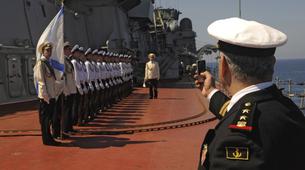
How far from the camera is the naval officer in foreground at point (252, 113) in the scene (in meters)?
1.46

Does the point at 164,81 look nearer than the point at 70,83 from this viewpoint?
No

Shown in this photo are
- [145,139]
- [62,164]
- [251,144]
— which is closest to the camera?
[251,144]

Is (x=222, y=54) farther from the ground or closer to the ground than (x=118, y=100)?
farther from the ground

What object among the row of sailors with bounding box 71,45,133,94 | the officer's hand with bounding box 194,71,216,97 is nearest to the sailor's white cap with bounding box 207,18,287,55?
the officer's hand with bounding box 194,71,216,97

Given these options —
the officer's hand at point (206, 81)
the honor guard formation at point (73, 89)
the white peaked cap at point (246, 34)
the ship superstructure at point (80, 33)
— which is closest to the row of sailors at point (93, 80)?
the honor guard formation at point (73, 89)

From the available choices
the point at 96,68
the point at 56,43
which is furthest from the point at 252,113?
the point at 96,68

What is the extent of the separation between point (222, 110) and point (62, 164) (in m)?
3.32

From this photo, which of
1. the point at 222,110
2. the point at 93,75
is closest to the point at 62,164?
the point at 222,110

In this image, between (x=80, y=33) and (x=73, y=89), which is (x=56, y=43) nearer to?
(x=73, y=89)

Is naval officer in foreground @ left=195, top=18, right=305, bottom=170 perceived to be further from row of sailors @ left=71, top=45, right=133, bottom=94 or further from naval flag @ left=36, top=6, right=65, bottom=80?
row of sailors @ left=71, top=45, right=133, bottom=94

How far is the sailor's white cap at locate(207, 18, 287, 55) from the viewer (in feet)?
5.28

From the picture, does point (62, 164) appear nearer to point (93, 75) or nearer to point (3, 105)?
point (93, 75)

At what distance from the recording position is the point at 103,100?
10.4 metres

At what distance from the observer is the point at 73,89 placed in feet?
24.2
